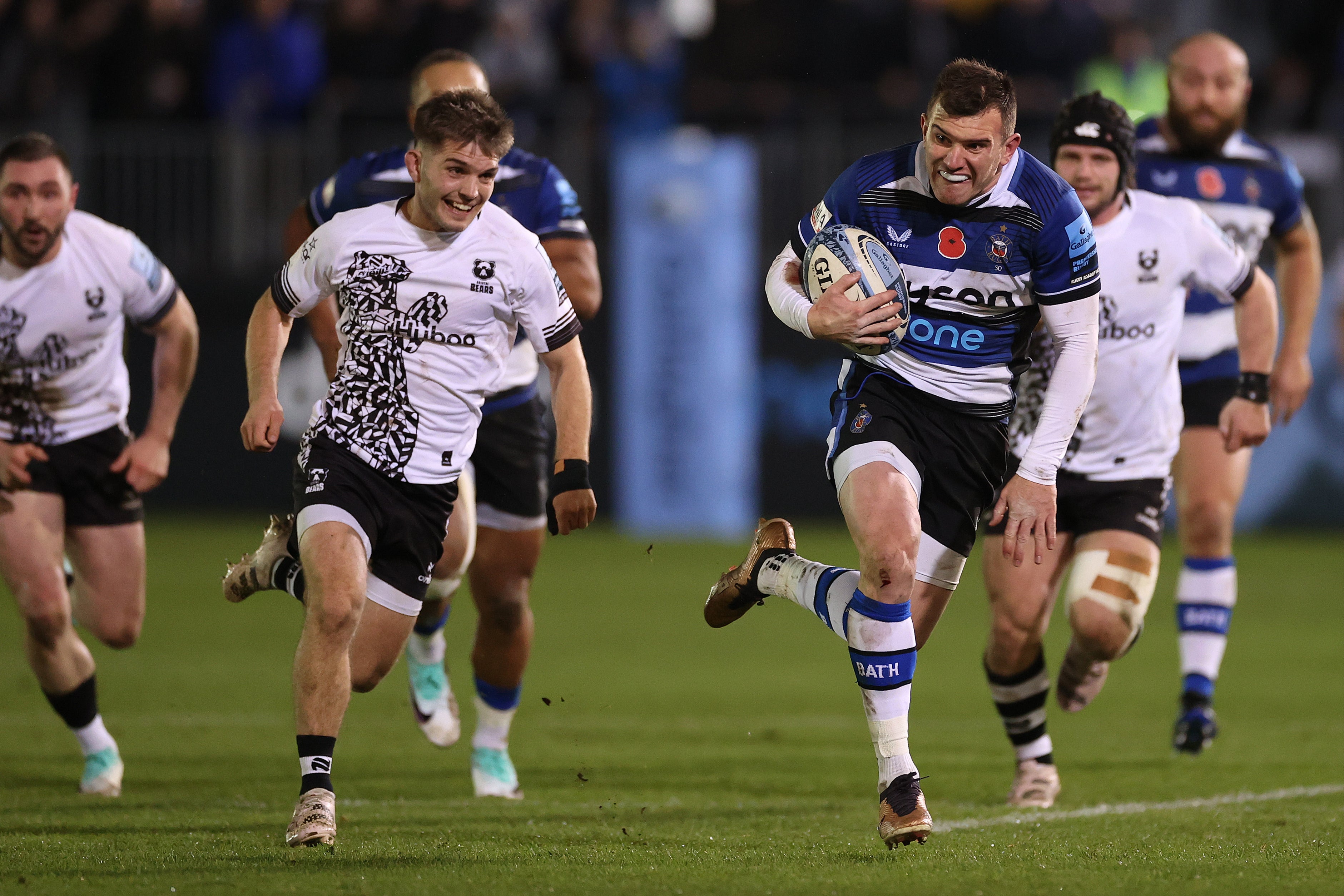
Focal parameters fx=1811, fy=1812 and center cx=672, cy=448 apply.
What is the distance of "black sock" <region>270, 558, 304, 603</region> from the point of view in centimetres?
628

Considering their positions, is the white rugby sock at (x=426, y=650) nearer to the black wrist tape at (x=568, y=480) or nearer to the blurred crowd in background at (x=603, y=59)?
the black wrist tape at (x=568, y=480)

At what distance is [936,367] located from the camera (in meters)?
6.02

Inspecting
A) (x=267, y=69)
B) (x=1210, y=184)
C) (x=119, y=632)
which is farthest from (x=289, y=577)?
(x=267, y=69)

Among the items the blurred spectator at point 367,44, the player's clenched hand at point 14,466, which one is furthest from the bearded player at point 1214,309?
the blurred spectator at point 367,44

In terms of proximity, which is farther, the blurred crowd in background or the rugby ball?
the blurred crowd in background

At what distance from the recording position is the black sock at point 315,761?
567 cm

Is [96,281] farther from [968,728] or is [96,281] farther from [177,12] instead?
[177,12]

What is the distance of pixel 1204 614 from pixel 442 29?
1072cm

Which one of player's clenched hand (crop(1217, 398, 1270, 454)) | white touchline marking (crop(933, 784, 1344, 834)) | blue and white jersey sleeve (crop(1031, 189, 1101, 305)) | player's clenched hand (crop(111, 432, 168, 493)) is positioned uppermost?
blue and white jersey sleeve (crop(1031, 189, 1101, 305))

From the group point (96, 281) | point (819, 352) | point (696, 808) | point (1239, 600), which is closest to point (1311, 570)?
point (1239, 600)

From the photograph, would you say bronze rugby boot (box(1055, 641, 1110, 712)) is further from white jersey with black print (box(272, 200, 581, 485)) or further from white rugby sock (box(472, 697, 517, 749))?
white jersey with black print (box(272, 200, 581, 485))

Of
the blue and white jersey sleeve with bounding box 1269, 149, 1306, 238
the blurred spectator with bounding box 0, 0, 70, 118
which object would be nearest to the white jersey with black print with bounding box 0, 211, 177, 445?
the blue and white jersey sleeve with bounding box 1269, 149, 1306, 238

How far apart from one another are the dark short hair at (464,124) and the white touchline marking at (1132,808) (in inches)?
109

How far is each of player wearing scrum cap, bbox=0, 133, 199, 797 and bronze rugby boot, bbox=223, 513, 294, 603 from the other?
38.4 inches
